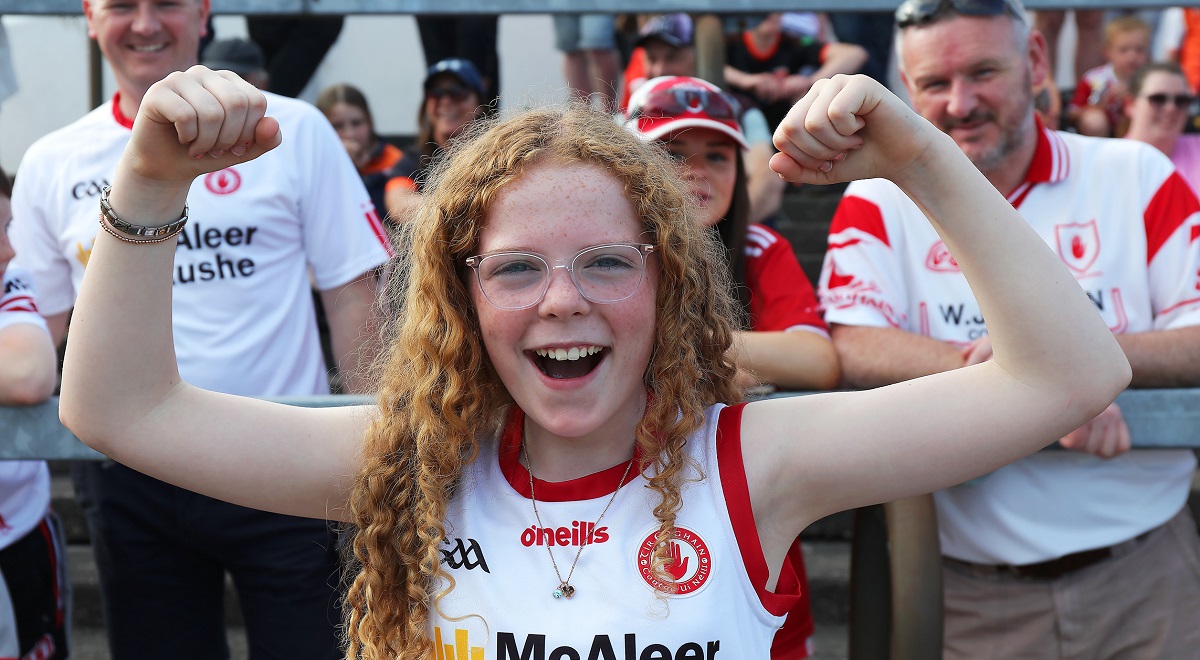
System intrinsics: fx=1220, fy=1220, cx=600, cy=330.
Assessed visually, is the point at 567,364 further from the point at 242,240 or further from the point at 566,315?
the point at 242,240

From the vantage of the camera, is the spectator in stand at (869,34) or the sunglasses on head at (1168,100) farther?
the spectator in stand at (869,34)

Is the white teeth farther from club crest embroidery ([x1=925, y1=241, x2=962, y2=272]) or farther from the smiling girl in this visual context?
club crest embroidery ([x1=925, y1=241, x2=962, y2=272])

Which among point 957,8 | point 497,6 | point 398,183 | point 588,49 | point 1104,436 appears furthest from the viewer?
point 588,49

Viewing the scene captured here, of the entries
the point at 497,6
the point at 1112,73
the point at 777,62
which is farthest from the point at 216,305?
the point at 1112,73

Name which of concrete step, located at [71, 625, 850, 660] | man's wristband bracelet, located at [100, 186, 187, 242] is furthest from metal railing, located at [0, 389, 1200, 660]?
concrete step, located at [71, 625, 850, 660]

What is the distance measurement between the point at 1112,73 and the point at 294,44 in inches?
156

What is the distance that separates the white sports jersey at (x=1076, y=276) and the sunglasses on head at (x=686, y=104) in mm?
381

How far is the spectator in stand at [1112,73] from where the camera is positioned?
549cm

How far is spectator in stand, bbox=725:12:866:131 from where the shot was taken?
5.75m

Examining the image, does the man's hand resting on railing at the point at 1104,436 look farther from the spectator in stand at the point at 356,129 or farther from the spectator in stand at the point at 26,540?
the spectator in stand at the point at 356,129

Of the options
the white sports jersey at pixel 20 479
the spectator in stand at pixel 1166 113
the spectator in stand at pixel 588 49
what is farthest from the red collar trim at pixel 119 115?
the spectator in stand at pixel 1166 113

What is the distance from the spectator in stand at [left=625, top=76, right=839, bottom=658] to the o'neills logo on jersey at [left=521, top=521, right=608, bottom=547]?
895 millimetres

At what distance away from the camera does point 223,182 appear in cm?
286

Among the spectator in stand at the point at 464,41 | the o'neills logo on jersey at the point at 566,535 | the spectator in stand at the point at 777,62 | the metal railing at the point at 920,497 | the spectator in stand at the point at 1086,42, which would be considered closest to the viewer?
the o'neills logo on jersey at the point at 566,535
